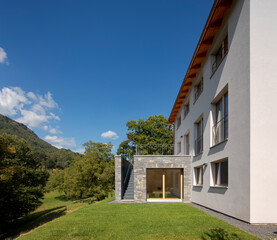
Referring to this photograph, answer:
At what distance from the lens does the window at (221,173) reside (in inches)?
336

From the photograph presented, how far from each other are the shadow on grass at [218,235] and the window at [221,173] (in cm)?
334

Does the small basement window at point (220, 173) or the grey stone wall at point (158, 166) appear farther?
the grey stone wall at point (158, 166)

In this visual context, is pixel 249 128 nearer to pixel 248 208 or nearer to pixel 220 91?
pixel 248 208

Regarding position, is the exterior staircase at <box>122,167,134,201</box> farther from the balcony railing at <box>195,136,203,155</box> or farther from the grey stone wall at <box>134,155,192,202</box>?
the balcony railing at <box>195,136,203,155</box>

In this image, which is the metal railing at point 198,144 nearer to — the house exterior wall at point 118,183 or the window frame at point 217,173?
the window frame at point 217,173

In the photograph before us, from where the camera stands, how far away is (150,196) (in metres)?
14.5

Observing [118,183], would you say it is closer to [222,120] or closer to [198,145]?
[198,145]

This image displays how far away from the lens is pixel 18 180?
20.1 m

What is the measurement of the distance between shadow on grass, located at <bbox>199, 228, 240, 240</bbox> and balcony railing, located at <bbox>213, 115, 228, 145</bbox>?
4.14 meters

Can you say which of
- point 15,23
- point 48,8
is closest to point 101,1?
point 48,8

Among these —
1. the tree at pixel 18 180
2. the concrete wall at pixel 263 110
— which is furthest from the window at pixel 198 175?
the tree at pixel 18 180

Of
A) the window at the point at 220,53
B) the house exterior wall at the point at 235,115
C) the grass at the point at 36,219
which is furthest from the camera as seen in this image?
the grass at the point at 36,219

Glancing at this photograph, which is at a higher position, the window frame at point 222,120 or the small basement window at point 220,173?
the window frame at point 222,120

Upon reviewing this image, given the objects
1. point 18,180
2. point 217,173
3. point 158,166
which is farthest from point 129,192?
point 18,180
